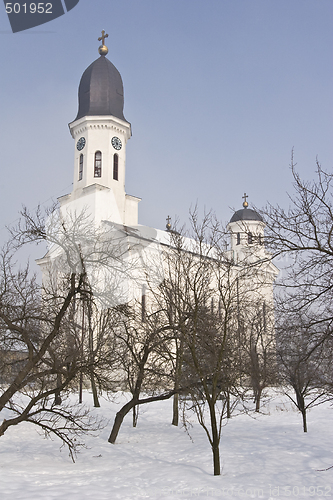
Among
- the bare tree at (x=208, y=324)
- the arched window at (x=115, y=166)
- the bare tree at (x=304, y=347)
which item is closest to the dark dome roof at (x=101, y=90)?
the arched window at (x=115, y=166)

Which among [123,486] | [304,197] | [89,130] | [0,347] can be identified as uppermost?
[89,130]

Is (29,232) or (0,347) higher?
(29,232)

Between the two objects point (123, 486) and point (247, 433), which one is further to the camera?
point (247, 433)

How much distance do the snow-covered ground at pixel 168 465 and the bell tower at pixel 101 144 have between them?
21.7m

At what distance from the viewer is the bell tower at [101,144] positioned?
3697 cm

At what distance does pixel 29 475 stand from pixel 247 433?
31.5ft

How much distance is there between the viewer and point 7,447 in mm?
13953

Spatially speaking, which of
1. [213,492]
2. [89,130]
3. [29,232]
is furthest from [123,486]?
[89,130]

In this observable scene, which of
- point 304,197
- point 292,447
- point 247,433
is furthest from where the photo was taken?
point 247,433

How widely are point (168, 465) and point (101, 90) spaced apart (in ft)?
104

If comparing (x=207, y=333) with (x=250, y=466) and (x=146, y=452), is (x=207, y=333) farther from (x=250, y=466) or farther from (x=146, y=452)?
(x=146, y=452)

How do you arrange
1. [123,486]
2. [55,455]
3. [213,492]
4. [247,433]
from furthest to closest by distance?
1. [247,433]
2. [55,455]
3. [123,486]
4. [213,492]

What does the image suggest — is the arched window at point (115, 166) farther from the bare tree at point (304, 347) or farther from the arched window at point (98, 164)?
the bare tree at point (304, 347)

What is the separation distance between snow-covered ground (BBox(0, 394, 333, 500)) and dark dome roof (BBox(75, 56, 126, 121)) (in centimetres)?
2670
